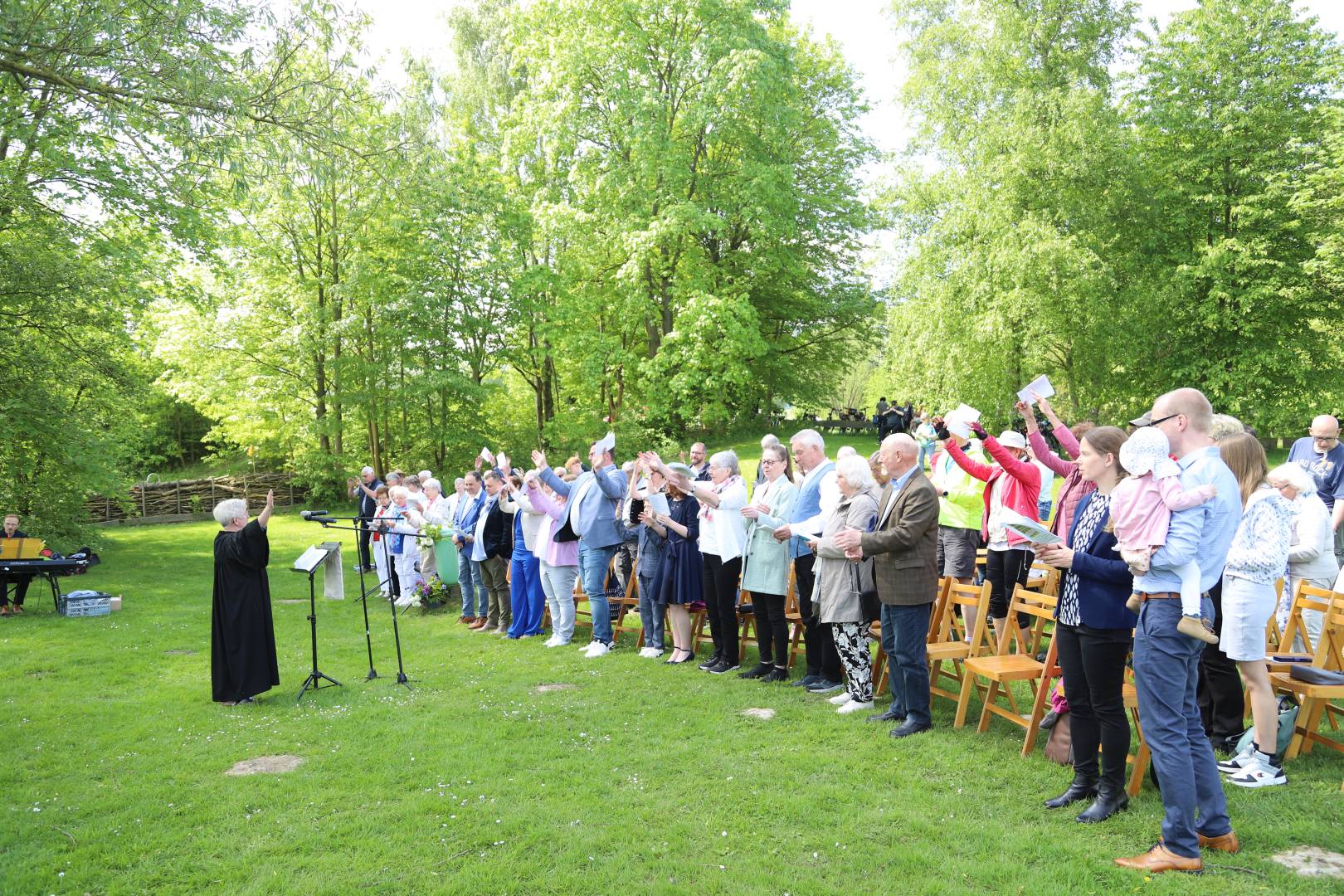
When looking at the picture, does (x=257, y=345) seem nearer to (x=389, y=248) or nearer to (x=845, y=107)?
(x=389, y=248)

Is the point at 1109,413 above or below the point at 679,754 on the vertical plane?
above

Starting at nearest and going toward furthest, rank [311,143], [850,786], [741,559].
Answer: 1. [850,786]
2. [311,143]
3. [741,559]

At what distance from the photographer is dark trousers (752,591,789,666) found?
734cm

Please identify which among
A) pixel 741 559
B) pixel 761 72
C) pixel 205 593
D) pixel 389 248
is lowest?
pixel 205 593

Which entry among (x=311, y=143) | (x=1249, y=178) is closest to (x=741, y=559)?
(x=311, y=143)

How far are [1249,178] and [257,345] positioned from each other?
92.8ft

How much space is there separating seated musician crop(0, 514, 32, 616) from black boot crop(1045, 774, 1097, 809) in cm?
1377

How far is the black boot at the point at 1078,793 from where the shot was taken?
4492 millimetres

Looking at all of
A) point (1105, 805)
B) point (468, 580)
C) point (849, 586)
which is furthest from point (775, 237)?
point (1105, 805)

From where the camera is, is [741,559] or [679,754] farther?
[741,559]

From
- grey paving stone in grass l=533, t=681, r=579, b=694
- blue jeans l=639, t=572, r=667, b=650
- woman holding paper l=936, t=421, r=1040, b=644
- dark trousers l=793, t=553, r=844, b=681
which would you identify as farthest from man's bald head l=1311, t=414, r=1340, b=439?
grey paving stone in grass l=533, t=681, r=579, b=694

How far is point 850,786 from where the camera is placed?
16.1ft

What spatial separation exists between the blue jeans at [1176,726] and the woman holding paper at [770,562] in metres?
3.41

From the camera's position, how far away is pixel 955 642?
21.5 feet
